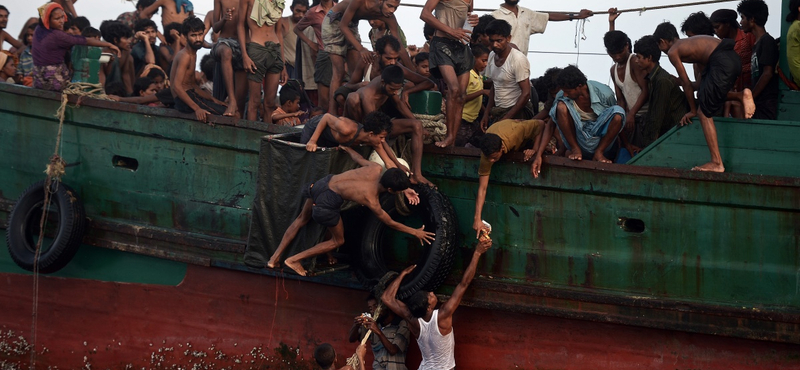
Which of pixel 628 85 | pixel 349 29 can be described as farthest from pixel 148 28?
pixel 628 85

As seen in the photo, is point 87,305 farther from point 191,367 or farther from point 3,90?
point 3,90

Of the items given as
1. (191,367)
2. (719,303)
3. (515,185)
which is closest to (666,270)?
(719,303)

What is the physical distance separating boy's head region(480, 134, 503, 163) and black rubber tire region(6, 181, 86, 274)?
3.84 metres

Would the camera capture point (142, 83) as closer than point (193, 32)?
No

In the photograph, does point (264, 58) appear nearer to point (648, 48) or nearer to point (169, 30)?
point (169, 30)

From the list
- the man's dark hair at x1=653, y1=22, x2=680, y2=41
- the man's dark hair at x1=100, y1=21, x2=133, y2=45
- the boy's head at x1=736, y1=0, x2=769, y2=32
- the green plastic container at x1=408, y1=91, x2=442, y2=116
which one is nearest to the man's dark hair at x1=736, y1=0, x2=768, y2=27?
the boy's head at x1=736, y1=0, x2=769, y2=32

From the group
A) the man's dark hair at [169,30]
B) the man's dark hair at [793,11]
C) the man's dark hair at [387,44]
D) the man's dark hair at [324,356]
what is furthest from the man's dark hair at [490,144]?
the man's dark hair at [169,30]

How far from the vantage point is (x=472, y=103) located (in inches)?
310

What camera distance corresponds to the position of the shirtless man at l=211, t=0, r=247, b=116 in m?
8.09

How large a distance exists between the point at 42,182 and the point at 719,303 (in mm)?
5914

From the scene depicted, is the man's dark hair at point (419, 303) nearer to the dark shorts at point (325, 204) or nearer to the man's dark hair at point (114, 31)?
the dark shorts at point (325, 204)

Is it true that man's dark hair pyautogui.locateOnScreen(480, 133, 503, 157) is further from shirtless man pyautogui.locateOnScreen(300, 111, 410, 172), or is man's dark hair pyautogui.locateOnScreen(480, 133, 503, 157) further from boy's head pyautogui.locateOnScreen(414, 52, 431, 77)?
boy's head pyautogui.locateOnScreen(414, 52, 431, 77)

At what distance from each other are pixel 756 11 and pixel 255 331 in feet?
16.5

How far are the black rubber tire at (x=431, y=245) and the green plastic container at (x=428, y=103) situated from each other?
89 cm
